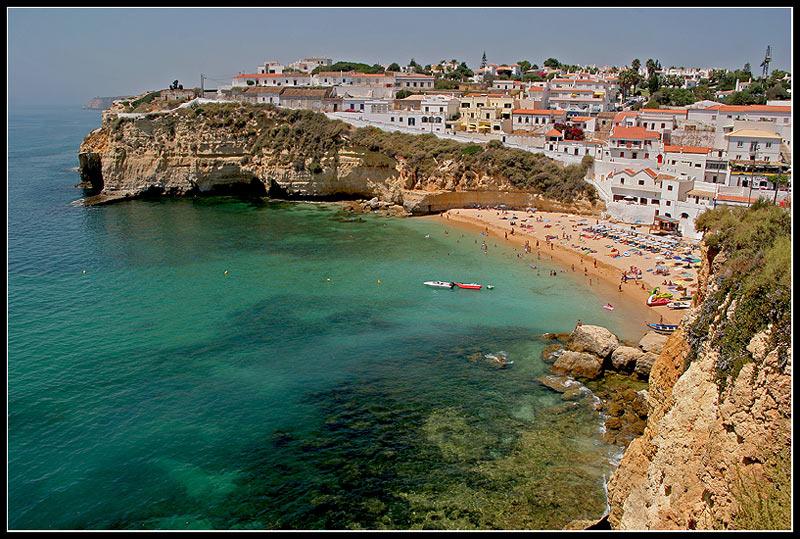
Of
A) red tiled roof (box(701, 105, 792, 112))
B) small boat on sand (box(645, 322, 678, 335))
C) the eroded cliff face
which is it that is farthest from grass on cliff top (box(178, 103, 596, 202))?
the eroded cliff face

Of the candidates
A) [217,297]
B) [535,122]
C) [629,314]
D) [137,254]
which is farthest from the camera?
[535,122]

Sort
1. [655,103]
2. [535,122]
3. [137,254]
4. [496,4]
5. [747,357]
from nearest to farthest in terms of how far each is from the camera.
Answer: [496,4] < [747,357] < [137,254] < [535,122] < [655,103]

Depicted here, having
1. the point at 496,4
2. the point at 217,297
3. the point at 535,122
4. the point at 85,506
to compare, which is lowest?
the point at 85,506

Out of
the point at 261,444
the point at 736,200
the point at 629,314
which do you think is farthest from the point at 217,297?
the point at 736,200

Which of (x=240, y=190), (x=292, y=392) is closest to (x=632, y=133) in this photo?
(x=240, y=190)

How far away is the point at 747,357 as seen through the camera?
405 inches

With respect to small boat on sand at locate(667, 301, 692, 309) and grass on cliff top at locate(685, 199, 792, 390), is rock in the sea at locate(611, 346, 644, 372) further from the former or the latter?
grass on cliff top at locate(685, 199, 792, 390)

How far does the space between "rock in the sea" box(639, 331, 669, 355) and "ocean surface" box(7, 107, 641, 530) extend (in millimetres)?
2988

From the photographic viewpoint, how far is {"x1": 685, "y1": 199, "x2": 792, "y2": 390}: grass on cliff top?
33.7 feet

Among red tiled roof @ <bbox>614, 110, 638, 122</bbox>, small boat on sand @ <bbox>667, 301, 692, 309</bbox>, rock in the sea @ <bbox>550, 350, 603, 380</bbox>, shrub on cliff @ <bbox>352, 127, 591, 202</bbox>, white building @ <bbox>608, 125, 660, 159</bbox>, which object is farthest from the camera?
red tiled roof @ <bbox>614, 110, 638, 122</bbox>

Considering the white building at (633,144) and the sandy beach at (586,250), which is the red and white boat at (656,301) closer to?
the sandy beach at (586,250)

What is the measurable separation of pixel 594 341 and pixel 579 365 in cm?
184

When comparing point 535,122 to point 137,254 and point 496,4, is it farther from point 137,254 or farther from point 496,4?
point 496,4

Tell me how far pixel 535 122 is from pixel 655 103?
1838 cm
